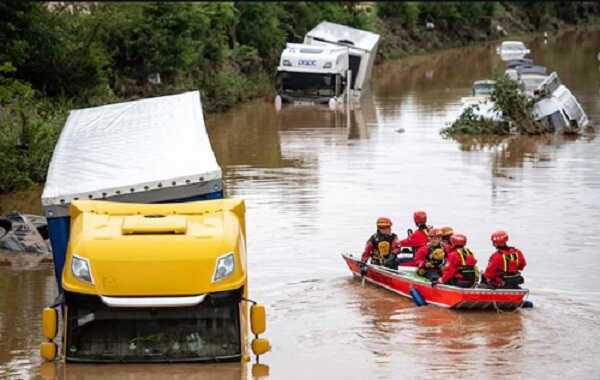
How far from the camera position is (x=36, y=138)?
29891 mm

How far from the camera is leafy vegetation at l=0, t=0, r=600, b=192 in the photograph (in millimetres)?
31406

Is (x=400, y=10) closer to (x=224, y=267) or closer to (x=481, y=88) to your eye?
(x=481, y=88)

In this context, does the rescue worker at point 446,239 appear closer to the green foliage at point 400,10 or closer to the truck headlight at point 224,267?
the truck headlight at point 224,267

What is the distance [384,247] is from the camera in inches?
782

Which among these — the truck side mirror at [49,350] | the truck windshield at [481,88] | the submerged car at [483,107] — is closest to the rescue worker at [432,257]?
the truck side mirror at [49,350]

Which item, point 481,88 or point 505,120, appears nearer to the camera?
point 505,120

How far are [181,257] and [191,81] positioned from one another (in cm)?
3669

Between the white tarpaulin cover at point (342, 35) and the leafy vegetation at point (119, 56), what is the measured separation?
282 cm

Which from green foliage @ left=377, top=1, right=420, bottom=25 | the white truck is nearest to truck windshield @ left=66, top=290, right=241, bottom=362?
the white truck

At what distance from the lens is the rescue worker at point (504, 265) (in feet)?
58.9

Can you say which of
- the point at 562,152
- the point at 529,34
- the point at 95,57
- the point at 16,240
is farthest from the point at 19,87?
the point at 529,34

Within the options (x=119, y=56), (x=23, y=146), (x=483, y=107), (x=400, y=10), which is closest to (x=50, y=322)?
(x=23, y=146)

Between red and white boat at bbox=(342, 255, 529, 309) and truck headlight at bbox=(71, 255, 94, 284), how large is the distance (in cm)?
689

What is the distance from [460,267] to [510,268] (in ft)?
2.31
